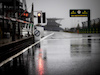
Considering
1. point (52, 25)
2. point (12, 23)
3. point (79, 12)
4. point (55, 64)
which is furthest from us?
point (52, 25)

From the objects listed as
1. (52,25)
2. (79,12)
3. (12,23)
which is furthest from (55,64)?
(52,25)

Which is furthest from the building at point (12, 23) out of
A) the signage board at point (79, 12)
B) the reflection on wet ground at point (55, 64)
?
the signage board at point (79, 12)

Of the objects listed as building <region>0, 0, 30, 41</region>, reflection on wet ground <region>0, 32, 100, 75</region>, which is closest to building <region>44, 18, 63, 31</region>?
building <region>0, 0, 30, 41</region>

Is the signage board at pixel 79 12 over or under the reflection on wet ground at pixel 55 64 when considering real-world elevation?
over

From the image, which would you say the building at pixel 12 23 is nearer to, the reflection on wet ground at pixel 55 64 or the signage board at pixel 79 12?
the reflection on wet ground at pixel 55 64

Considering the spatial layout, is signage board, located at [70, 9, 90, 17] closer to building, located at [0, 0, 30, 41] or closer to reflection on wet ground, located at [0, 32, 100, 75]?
building, located at [0, 0, 30, 41]

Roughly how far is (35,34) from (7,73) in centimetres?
1619

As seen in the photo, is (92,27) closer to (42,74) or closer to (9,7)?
(9,7)

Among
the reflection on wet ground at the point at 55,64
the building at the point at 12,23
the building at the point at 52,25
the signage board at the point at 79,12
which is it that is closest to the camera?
the reflection on wet ground at the point at 55,64

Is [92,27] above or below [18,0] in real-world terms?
below

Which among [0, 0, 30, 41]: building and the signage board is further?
the signage board

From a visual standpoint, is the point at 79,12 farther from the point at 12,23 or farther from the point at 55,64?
the point at 55,64

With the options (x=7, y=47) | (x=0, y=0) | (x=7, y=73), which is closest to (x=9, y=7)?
(x=0, y=0)

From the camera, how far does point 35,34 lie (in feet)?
70.1
